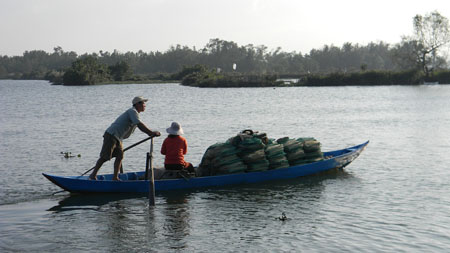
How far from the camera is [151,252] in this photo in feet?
33.5

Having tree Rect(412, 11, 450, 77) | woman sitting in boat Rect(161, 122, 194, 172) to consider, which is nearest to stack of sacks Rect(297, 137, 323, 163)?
woman sitting in boat Rect(161, 122, 194, 172)

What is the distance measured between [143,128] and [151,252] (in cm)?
418

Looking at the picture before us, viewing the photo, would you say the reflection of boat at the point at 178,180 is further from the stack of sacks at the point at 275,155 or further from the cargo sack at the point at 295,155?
the cargo sack at the point at 295,155

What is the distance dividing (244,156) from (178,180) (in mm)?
2005

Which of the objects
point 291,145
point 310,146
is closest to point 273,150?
point 291,145

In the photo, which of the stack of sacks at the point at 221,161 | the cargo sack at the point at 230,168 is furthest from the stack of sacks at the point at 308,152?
the stack of sacks at the point at 221,161

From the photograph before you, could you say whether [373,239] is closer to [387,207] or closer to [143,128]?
[387,207]

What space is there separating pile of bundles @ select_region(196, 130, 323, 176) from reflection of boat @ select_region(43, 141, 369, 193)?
199mm

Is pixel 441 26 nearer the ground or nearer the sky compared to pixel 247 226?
nearer the sky

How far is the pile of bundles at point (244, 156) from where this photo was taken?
15370mm

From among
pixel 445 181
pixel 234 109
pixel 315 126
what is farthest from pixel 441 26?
pixel 445 181

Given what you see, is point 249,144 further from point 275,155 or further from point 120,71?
point 120,71

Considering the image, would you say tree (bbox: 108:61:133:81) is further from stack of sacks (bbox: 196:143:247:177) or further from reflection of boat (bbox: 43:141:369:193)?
stack of sacks (bbox: 196:143:247:177)

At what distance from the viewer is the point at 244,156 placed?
51.1 ft
